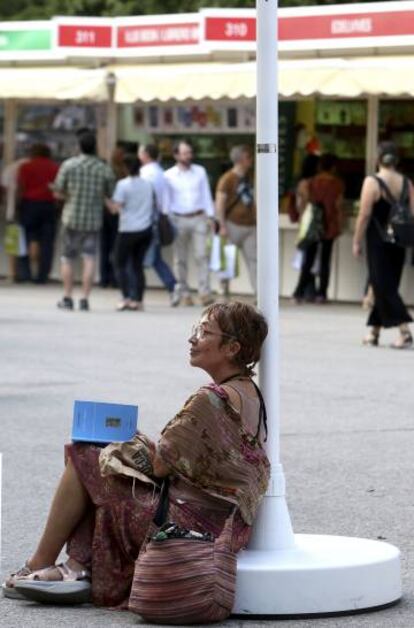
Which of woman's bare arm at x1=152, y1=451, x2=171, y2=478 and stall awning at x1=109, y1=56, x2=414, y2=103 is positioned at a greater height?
stall awning at x1=109, y1=56, x2=414, y2=103

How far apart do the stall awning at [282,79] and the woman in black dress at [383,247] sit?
294 centimetres

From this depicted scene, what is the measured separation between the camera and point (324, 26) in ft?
66.2

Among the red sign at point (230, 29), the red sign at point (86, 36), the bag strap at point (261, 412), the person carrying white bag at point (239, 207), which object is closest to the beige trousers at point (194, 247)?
the person carrying white bag at point (239, 207)

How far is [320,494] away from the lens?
8.77 metres

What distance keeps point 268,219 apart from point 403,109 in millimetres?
14933

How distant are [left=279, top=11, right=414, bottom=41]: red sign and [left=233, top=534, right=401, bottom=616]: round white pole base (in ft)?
44.2

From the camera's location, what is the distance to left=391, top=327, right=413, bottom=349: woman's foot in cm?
1589

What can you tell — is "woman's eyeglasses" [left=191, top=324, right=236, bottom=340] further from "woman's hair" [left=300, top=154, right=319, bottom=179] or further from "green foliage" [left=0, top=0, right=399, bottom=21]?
"green foliage" [left=0, top=0, right=399, bottom=21]

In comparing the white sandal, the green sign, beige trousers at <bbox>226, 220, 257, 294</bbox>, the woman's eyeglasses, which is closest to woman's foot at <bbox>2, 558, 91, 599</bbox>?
the white sandal

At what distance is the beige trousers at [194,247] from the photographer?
2058 cm

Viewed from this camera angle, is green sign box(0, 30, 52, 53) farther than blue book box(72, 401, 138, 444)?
Yes

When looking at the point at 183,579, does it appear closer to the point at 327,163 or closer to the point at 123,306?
the point at 123,306

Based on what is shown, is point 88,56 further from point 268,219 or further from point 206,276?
point 268,219

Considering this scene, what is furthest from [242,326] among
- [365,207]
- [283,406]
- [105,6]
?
[105,6]
